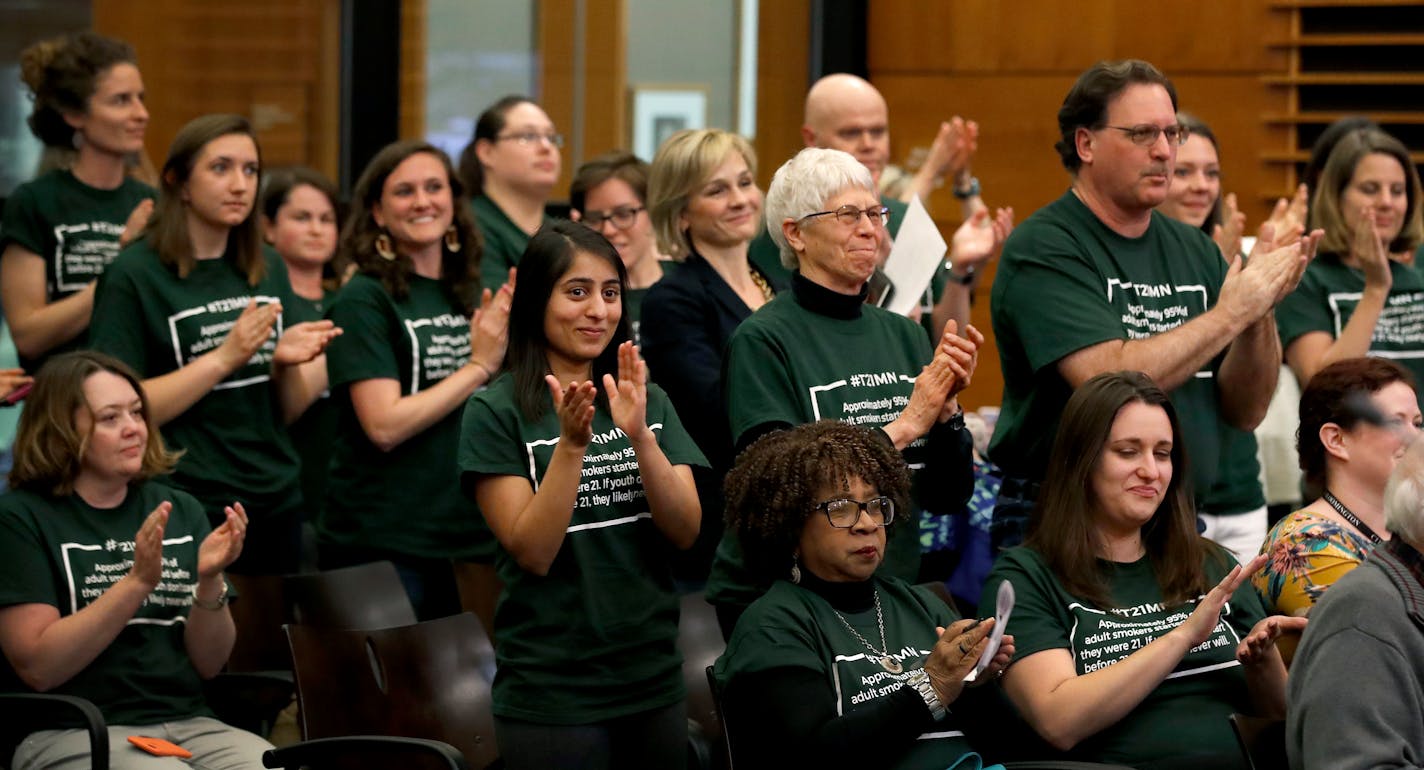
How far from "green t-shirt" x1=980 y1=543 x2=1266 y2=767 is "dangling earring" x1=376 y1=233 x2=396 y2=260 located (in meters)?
1.76

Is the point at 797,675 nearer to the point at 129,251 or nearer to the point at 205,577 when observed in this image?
the point at 205,577

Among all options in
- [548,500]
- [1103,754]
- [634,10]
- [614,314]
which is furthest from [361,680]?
[634,10]

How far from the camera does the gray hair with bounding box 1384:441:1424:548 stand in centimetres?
257

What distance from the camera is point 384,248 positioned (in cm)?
413

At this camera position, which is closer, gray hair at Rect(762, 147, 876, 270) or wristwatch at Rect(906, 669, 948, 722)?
wristwatch at Rect(906, 669, 948, 722)

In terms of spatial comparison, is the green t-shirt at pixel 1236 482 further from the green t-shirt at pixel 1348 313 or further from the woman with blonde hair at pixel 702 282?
the woman with blonde hair at pixel 702 282

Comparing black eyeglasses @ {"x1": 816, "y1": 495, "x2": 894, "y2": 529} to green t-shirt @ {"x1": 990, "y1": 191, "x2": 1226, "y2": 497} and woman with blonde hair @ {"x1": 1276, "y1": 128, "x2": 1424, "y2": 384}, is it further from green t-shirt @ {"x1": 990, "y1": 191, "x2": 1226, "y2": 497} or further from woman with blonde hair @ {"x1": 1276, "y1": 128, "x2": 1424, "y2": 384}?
woman with blonde hair @ {"x1": 1276, "y1": 128, "x2": 1424, "y2": 384}

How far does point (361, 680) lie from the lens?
3.22 m

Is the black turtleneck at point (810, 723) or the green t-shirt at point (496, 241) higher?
the green t-shirt at point (496, 241)

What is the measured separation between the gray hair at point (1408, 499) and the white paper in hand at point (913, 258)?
1237 millimetres

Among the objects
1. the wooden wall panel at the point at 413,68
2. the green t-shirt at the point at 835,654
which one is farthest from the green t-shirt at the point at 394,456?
the wooden wall panel at the point at 413,68

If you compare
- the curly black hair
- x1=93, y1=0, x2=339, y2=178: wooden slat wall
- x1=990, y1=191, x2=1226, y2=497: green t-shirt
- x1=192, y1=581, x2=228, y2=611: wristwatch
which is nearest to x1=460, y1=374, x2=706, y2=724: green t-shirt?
the curly black hair

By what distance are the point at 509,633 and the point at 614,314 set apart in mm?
594

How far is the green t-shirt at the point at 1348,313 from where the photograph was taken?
4477 mm
